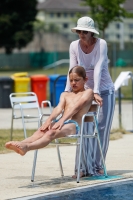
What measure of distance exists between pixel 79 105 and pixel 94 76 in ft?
1.64

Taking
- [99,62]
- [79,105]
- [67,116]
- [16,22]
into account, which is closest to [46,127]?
[67,116]

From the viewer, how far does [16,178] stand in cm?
811

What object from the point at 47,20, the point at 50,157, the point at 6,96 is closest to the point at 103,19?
the point at 6,96

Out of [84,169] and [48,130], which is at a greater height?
[48,130]

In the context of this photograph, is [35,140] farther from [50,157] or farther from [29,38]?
[29,38]

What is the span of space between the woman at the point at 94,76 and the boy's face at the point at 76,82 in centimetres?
19

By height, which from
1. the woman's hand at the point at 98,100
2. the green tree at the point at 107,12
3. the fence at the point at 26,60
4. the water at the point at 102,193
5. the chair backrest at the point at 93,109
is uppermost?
the green tree at the point at 107,12

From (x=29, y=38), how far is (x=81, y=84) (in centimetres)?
5612

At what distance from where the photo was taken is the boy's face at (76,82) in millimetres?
7836

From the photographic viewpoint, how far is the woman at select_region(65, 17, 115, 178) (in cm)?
805

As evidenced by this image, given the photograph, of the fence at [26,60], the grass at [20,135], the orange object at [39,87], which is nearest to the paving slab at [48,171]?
the grass at [20,135]

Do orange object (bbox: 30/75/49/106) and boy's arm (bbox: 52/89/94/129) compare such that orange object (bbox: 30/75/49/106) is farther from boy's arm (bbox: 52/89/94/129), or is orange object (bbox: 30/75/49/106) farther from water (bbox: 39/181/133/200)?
water (bbox: 39/181/133/200)

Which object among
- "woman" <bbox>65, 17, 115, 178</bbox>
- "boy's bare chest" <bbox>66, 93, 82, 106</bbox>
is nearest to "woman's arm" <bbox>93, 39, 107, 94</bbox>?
"woman" <bbox>65, 17, 115, 178</bbox>

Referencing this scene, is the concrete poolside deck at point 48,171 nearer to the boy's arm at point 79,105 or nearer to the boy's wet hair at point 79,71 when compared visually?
the boy's arm at point 79,105
